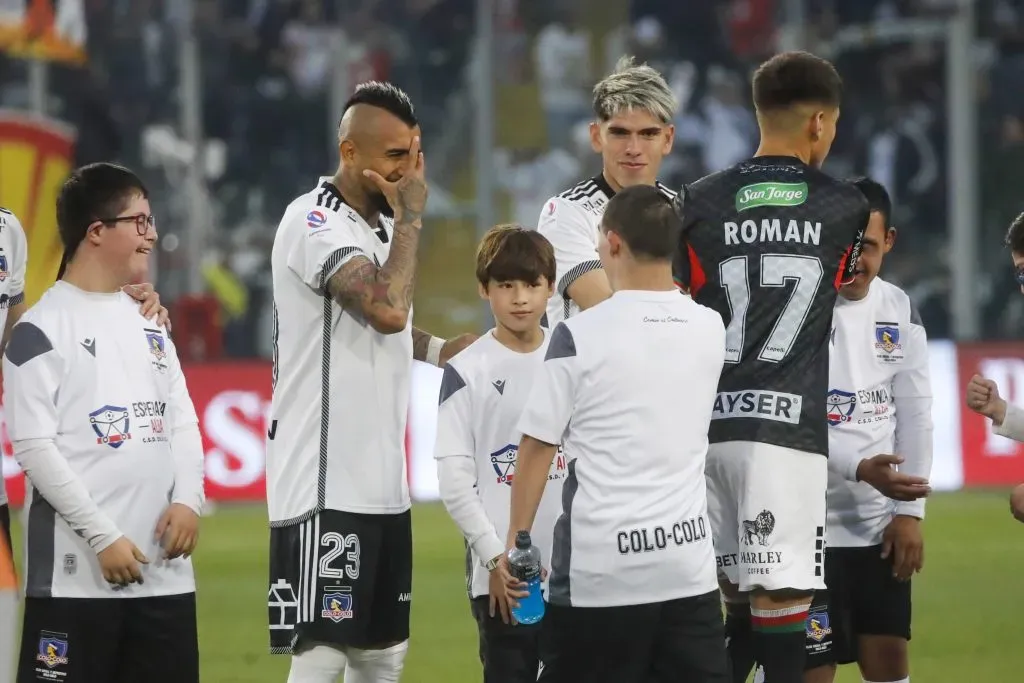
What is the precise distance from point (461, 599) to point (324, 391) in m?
5.66

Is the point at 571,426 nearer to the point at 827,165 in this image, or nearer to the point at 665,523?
the point at 665,523

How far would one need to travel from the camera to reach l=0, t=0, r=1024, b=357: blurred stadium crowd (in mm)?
15953

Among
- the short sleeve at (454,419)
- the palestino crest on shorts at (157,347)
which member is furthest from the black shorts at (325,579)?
the palestino crest on shorts at (157,347)

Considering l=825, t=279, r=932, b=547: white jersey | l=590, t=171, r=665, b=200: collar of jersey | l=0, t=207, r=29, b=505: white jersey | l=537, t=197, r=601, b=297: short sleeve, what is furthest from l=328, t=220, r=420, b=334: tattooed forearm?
l=825, t=279, r=932, b=547: white jersey

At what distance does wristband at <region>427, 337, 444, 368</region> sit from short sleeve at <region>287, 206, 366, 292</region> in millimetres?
851

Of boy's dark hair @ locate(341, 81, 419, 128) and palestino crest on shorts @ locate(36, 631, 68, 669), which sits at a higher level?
boy's dark hair @ locate(341, 81, 419, 128)

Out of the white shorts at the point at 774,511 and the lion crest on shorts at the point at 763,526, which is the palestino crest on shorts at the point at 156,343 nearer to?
the white shorts at the point at 774,511

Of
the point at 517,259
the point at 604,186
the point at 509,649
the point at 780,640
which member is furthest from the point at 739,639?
the point at 604,186

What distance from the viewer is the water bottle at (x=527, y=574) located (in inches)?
177

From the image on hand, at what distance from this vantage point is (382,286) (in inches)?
188

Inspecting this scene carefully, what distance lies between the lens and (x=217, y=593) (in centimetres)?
1046

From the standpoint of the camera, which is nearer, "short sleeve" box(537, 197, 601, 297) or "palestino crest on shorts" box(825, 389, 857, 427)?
"short sleeve" box(537, 197, 601, 297)

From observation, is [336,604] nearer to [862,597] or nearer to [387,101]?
[387,101]

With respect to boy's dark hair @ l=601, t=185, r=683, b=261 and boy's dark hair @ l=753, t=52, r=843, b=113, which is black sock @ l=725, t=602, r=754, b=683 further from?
boy's dark hair @ l=753, t=52, r=843, b=113
